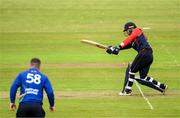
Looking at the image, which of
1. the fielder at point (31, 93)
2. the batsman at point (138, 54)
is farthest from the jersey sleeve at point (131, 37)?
the fielder at point (31, 93)

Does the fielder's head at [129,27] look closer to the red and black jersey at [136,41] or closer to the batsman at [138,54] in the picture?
the batsman at [138,54]

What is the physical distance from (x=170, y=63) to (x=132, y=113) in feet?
32.4

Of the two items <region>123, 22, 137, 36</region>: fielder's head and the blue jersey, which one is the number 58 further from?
<region>123, 22, 137, 36</region>: fielder's head

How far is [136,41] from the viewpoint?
23203 mm

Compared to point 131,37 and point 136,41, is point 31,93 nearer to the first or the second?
point 131,37

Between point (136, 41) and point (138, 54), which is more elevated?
point (136, 41)

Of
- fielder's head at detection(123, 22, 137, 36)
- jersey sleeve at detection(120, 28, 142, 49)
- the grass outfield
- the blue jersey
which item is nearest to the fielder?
the blue jersey

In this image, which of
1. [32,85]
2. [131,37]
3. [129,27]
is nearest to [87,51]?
[129,27]

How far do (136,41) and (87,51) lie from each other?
1122 centimetres

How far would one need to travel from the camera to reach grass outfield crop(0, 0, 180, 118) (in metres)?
22.1

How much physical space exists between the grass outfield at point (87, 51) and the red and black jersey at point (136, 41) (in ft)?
5.34

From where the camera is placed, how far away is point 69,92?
24.0 m

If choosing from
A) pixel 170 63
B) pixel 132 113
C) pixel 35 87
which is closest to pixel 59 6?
pixel 170 63

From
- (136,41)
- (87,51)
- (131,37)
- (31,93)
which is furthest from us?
(87,51)
